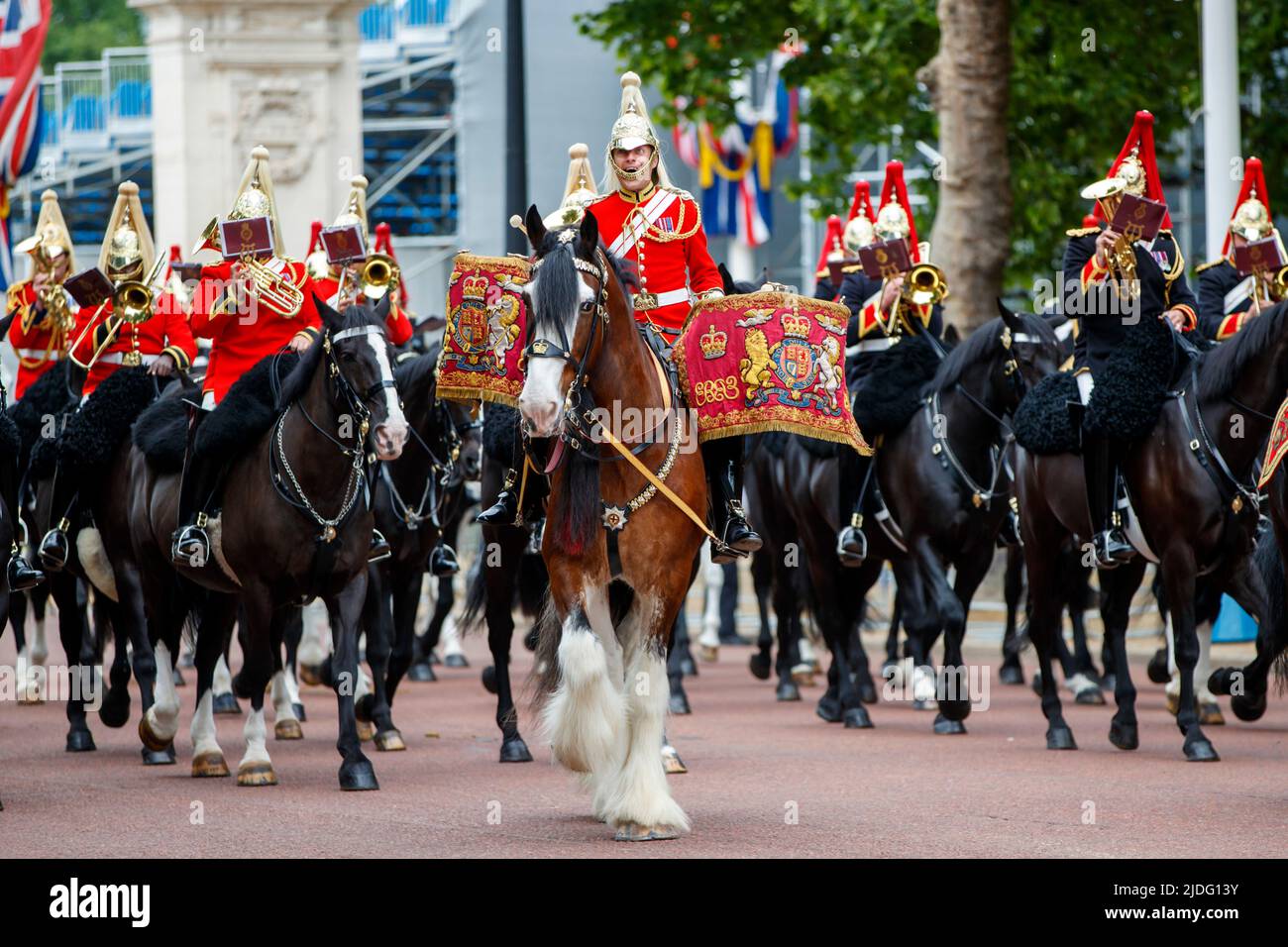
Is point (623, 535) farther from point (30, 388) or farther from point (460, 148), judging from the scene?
point (460, 148)

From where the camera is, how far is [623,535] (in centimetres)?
905

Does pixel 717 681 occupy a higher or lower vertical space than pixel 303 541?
lower

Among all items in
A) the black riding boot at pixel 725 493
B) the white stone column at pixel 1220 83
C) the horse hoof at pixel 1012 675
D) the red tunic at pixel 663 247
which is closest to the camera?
the black riding boot at pixel 725 493

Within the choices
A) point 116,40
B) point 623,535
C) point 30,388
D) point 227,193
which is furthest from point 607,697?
point 116,40

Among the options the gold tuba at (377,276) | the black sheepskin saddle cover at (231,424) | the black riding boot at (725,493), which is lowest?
the black riding boot at (725,493)

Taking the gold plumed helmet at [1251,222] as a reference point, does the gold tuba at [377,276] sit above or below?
below

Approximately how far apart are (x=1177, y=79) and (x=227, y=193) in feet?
38.0

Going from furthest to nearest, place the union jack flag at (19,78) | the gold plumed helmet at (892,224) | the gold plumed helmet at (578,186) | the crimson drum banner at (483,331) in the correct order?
the union jack flag at (19,78) < the gold plumed helmet at (892,224) < the gold plumed helmet at (578,186) < the crimson drum banner at (483,331)

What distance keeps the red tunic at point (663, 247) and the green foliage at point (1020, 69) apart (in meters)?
14.8

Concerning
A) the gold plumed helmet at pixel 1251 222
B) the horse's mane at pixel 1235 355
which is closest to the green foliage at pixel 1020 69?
the gold plumed helmet at pixel 1251 222

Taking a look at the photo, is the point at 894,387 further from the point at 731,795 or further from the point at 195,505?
the point at 195,505

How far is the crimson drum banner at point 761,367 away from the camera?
954 centimetres

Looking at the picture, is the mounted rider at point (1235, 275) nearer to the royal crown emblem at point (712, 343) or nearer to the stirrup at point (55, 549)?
the royal crown emblem at point (712, 343)

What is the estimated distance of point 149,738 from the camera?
1172 cm
